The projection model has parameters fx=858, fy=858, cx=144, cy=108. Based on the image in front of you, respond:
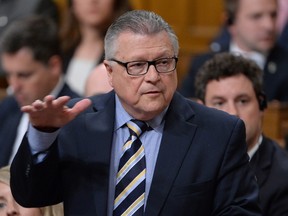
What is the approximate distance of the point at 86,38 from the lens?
427 centimetres

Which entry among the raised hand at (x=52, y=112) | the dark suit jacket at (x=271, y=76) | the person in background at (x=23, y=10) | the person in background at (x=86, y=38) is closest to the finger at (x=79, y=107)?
the raised hand at (x=52, y=112)

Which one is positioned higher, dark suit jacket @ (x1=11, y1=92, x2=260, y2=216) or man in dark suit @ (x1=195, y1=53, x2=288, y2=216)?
dark suit jacket @ (x1=11, y1=92, x2=260, y2=216)

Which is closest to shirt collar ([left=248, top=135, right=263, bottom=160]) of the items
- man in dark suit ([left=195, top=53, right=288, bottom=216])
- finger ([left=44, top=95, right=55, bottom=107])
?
man in dark suit ([left=195, top=53, right=288, bottom=216])

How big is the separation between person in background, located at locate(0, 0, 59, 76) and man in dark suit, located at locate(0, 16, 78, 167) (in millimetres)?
934

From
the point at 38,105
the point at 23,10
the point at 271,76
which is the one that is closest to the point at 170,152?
the point at 38,105

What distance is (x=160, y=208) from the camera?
85.5 inches

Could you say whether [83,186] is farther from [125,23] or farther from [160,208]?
[125,23]

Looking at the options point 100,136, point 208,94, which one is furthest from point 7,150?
point 100,136

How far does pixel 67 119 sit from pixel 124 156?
0.77 ft

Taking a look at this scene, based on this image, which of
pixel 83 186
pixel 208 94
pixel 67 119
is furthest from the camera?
pixel 208 94

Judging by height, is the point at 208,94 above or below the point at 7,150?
above

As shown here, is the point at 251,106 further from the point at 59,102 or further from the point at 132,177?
the point at 59,102

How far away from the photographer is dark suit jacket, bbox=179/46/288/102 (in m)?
3.96

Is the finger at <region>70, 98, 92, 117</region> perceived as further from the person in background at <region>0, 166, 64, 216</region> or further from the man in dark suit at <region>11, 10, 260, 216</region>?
the person in background at <region>0, 166, 64, 216</region>
